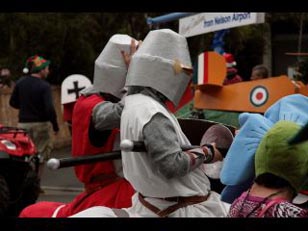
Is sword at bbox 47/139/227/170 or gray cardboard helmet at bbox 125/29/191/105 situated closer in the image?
sword at bbox 47/139/227/170

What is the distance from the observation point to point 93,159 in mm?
2023

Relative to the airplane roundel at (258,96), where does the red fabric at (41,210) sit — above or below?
below

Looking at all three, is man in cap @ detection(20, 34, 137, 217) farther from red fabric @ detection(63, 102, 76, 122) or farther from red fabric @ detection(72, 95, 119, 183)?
red fabric @ detection(63, 102, 76, 122)

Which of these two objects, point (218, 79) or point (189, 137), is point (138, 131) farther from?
point (218, 79)

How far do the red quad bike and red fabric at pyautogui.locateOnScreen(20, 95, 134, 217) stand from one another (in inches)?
106

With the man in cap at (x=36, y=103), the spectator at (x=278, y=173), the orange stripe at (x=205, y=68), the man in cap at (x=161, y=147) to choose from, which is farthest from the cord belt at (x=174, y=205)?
the man in cap at (x=36, y=103)

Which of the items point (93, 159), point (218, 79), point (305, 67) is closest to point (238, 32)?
point (218, 79)

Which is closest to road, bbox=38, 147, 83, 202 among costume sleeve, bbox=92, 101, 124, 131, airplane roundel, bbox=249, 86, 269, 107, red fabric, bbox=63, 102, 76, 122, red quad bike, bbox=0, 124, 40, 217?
red quad bike, bbox=0, 124, 40, 217

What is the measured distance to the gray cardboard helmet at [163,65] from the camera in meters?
2.68

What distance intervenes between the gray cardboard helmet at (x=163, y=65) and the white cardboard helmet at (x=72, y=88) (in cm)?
150

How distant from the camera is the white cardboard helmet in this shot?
Result: 420 cm

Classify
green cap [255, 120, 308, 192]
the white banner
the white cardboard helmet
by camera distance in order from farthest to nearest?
the white banner < the white cardboard helmet < green cap [255, 120, 308, 192]

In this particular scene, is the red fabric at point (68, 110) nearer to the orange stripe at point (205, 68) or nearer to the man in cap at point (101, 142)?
the man in cap at point (101, 142)

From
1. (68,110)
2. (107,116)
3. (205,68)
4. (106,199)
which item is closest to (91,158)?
(107,116)
